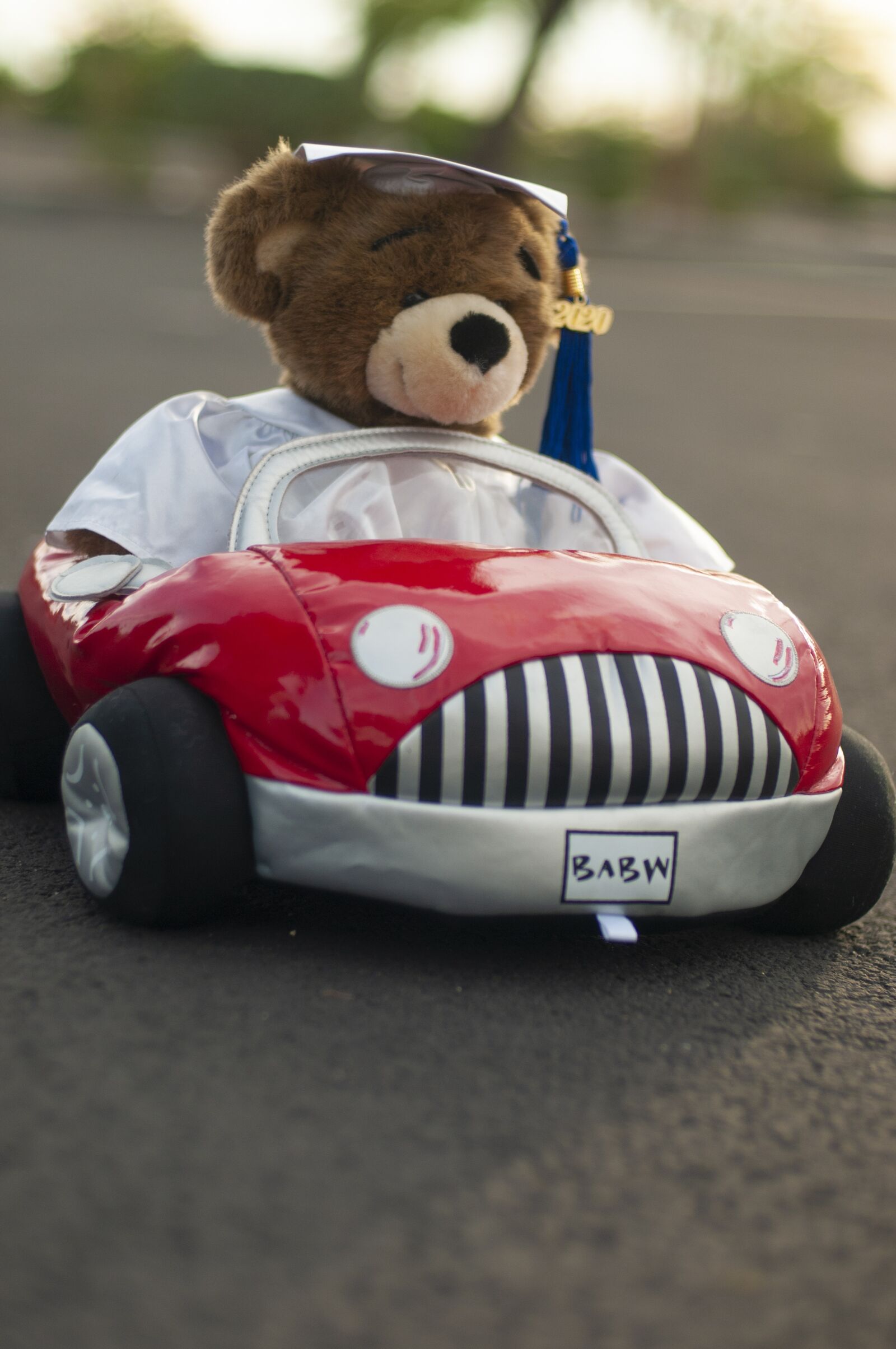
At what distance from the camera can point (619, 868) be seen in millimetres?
2010

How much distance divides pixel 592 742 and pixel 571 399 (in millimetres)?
1137

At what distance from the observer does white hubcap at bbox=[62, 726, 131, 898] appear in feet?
6.69

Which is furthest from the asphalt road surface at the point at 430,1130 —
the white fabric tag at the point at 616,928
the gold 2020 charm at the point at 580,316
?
the gold 2020 charm at the point at 580,316

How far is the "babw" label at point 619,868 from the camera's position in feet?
6.53

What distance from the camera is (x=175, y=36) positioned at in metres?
28.5

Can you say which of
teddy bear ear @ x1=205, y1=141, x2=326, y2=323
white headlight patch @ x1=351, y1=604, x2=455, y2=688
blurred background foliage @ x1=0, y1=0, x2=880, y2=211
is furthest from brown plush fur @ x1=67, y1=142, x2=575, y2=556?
blurred background foliage @ x1=0, y1=0, x2=880, y2=211

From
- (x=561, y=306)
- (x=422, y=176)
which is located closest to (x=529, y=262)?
(x=561, y=306)

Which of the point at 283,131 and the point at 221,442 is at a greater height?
the point at 283,131

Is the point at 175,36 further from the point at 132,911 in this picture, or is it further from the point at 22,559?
the point at 132,911

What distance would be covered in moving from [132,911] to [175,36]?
30.0 meters

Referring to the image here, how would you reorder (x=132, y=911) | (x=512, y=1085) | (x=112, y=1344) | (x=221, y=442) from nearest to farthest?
(x=112, y=1344) → (x=512, y=1085) → (x=132, y=911) → (x=221, y=442)

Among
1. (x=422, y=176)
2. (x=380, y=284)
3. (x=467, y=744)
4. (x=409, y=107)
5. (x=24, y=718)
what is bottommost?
(x=24, y=718)

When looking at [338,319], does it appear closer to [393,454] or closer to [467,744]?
[393,454]

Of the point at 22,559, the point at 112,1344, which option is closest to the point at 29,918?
the point at 112,1344
